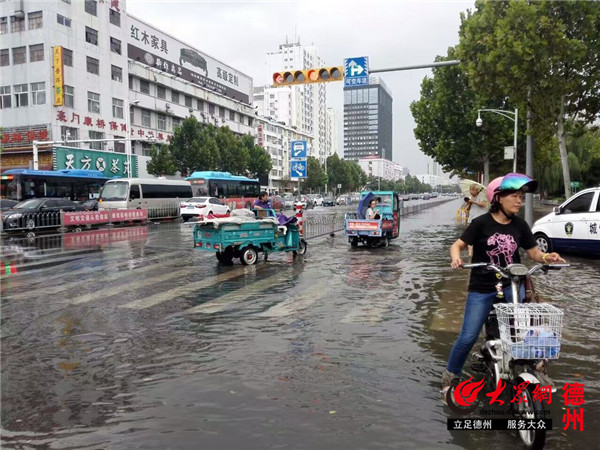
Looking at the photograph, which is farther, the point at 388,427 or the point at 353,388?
the point at 353,388

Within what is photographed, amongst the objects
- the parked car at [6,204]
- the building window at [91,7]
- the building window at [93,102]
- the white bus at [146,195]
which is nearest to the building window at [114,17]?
the building window at [91,7]

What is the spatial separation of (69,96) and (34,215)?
2380cm

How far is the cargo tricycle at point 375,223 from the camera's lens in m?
15.6

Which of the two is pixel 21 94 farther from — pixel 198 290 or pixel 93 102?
pixel 198 290

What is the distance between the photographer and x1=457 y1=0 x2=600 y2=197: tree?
52.3 ft

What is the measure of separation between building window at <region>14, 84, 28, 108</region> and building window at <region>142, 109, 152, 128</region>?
1490 cm

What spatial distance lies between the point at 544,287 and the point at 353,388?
6.13m

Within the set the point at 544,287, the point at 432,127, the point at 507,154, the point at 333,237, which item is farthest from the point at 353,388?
the point at 432,127

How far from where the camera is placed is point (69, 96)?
42.5m

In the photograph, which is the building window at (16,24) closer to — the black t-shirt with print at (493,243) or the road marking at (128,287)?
the road marking at (128,287)

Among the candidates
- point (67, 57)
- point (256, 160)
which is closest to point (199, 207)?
point (67, 57)

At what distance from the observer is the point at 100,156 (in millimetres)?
44656

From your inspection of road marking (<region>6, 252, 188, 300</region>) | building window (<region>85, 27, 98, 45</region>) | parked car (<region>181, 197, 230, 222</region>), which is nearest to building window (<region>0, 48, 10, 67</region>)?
building window (<region>85, 27, 98, 45</region>)

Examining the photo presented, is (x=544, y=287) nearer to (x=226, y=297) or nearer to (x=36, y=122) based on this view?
(x=226, y=297)
